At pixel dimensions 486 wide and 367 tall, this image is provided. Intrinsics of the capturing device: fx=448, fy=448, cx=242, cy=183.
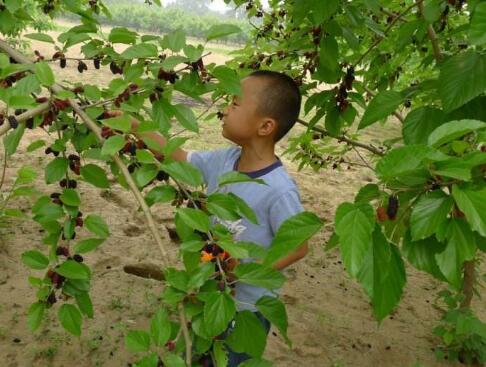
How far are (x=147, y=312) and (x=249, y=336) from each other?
2.23 m

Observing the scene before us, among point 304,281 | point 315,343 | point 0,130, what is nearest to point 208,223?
point 0,130

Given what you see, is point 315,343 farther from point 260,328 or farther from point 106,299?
point 260,328

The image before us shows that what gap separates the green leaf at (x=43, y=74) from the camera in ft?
3.93

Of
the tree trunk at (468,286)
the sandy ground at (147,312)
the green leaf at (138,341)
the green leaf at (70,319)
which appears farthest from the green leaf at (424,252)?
the tree trunk at (468,286)

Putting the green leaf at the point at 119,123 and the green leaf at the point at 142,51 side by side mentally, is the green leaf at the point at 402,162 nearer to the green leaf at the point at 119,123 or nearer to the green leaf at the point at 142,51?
the green leaf at the point at 119,123

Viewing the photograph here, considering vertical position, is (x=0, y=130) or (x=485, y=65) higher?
(x=485, y=65)

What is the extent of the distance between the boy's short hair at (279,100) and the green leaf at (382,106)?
428mm

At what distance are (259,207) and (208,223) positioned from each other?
693mm

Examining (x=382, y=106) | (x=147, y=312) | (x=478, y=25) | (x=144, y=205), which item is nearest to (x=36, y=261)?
(x=144, y=205)

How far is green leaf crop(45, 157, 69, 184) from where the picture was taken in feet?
4.48

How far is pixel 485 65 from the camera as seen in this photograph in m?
1.23

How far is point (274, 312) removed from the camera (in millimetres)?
1060

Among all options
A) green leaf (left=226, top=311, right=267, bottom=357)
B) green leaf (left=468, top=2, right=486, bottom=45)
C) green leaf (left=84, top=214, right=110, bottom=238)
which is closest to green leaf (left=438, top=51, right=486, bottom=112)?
green leaf (left=468, top=2, right=486, bottom=45)

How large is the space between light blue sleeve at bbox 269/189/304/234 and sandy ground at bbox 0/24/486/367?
1.08 m
